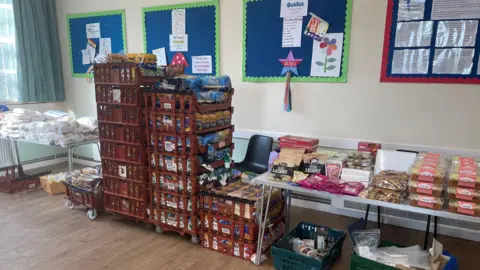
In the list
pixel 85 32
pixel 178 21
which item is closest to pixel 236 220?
pixel 178 21

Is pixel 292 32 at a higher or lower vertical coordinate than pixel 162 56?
higher

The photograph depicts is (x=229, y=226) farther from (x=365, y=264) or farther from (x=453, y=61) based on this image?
(x=453, y=61)

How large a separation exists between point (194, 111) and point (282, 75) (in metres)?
1.30

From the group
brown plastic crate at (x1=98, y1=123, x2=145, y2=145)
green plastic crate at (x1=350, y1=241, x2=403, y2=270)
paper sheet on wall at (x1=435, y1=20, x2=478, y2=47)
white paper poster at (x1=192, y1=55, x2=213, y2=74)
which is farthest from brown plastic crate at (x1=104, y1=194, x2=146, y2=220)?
paper sheet on wall at (x1=435, y1=20, x2=478, y2=47)

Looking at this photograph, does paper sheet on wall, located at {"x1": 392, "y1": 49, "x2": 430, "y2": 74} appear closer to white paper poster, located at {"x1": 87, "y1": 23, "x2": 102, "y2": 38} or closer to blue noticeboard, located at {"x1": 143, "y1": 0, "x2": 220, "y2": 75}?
blue noticeboard, located at {"x1": 143, "y1": 0, "x2": 220, "y2": 75}

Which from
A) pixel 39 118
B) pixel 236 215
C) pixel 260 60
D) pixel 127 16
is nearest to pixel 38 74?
pixel 39 118

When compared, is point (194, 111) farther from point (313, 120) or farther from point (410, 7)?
point (410, 7)

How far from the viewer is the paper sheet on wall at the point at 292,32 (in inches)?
136

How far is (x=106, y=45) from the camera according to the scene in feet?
15.8

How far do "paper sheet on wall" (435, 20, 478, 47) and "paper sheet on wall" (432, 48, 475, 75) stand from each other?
0.19 feet

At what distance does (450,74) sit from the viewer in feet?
9.54

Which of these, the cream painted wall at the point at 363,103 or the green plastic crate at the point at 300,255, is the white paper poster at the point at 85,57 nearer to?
the cream painted wall at the point at 363,103

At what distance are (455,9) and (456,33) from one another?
200 millimetres

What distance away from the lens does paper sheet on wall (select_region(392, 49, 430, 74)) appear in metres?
2.98
